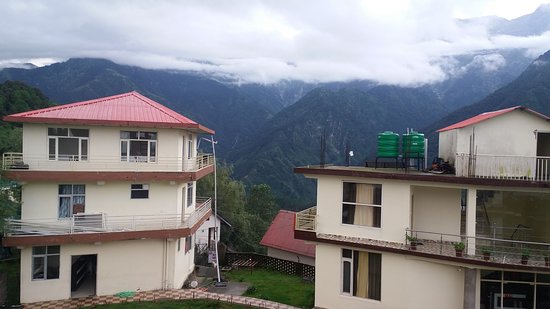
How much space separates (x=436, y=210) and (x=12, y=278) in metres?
18.6

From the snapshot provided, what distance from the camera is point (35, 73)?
549ft

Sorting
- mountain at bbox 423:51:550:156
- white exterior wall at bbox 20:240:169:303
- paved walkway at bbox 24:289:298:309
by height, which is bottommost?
paved walkway at bbox 24:289:298:309

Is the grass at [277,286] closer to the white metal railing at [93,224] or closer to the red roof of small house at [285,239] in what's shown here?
the red roof of small house at [285,239]

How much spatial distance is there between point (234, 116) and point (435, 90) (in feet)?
286

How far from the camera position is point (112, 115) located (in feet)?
59.9

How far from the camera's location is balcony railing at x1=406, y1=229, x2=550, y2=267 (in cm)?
1290

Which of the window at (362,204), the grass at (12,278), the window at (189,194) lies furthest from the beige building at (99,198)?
the window at (362,204)

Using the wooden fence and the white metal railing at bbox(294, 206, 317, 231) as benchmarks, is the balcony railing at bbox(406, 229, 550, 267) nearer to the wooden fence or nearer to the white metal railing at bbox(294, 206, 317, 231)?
the white metal railing at bbox(294, 206, 317, 231)

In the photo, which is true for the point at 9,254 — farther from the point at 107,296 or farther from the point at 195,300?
the point at 195,300

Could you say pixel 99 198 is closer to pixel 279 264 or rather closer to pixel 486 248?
pixel 279 264

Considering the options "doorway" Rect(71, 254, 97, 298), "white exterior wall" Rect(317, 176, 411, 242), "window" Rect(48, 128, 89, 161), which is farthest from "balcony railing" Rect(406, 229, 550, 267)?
"doorway" Rect(71, 254, 97, 298)

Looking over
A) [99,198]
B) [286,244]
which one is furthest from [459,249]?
[286,244]

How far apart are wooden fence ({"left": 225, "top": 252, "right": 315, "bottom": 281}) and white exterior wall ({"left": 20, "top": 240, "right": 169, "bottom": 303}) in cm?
775

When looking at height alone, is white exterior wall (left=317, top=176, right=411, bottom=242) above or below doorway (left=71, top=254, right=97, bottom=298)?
above
